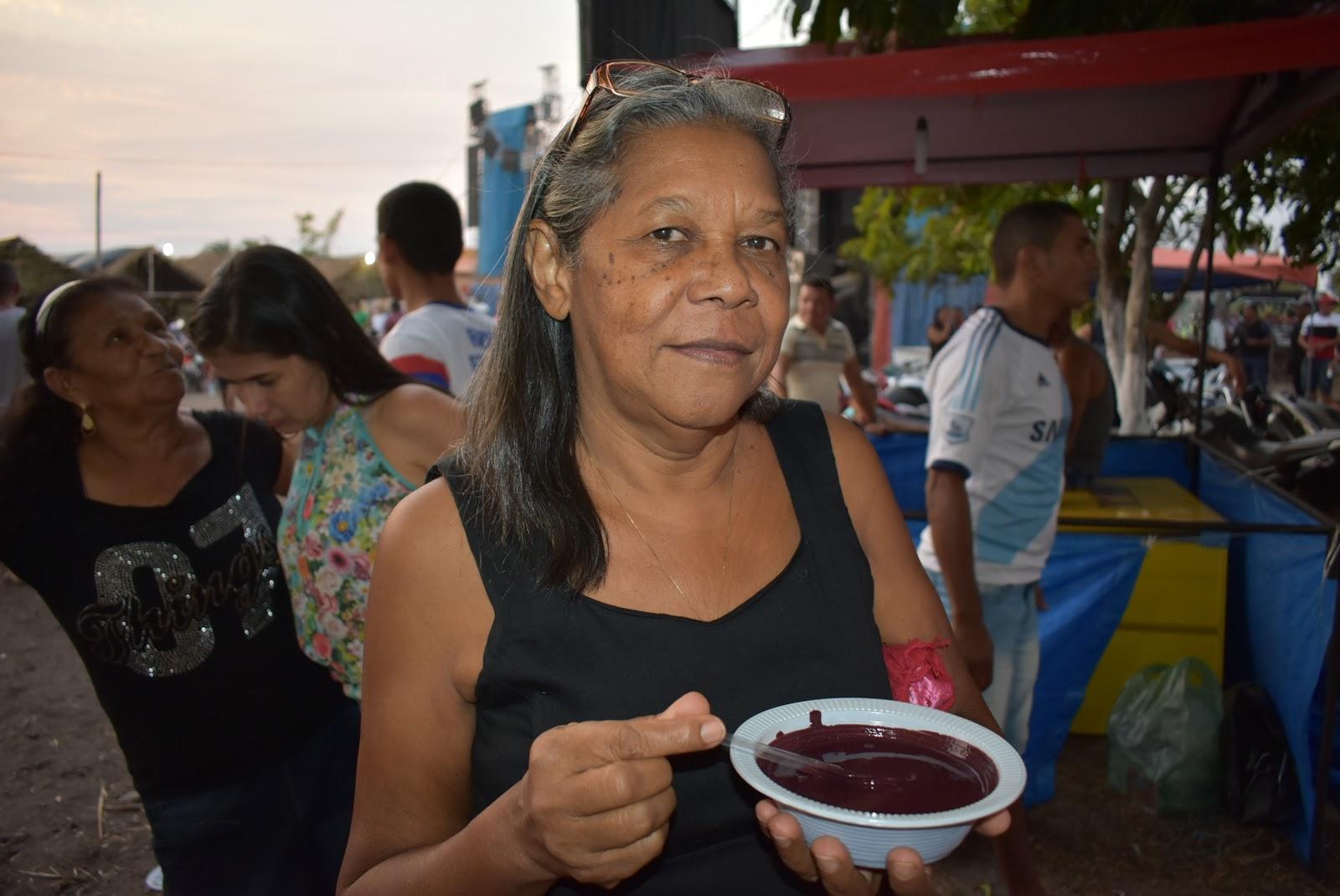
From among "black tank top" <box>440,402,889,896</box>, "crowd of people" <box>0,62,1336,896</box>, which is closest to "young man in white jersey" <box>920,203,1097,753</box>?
"crowd of people" <box>0,62,1336,896</box>

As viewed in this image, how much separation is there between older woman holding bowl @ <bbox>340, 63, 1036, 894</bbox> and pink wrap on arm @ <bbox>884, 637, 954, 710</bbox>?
0.05 m

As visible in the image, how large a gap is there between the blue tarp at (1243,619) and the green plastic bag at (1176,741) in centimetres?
26

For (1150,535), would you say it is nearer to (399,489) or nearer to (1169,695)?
(1169,695)

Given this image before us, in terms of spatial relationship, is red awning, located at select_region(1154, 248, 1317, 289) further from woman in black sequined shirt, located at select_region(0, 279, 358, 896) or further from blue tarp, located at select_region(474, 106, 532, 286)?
woman in black sequined shirt, located at select_region(0, 279, 358, 896)

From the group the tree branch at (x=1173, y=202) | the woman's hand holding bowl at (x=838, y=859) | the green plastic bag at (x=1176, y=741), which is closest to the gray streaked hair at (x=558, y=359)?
the woman's hand holding bowl at (x=838, y=859)

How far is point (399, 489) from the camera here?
8.27 feet

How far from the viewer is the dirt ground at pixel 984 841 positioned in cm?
395

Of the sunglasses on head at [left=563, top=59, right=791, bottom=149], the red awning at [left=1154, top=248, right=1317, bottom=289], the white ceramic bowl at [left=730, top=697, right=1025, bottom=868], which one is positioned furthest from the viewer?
the red awning at [left=1154, top=248, right=1317, bottom=289]

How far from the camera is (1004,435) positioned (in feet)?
12.3

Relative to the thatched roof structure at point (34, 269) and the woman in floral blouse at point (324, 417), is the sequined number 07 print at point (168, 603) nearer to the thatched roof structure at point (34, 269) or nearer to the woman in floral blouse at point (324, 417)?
the woman in floral blouse at point (324, 417)

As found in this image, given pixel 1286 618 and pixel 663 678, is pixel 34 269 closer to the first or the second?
pixel 663 678

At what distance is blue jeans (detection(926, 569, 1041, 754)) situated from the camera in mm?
3857

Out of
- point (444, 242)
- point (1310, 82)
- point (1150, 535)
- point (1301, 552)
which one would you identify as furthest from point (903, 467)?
point (444, 242)

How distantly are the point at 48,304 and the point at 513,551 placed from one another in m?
1.92
